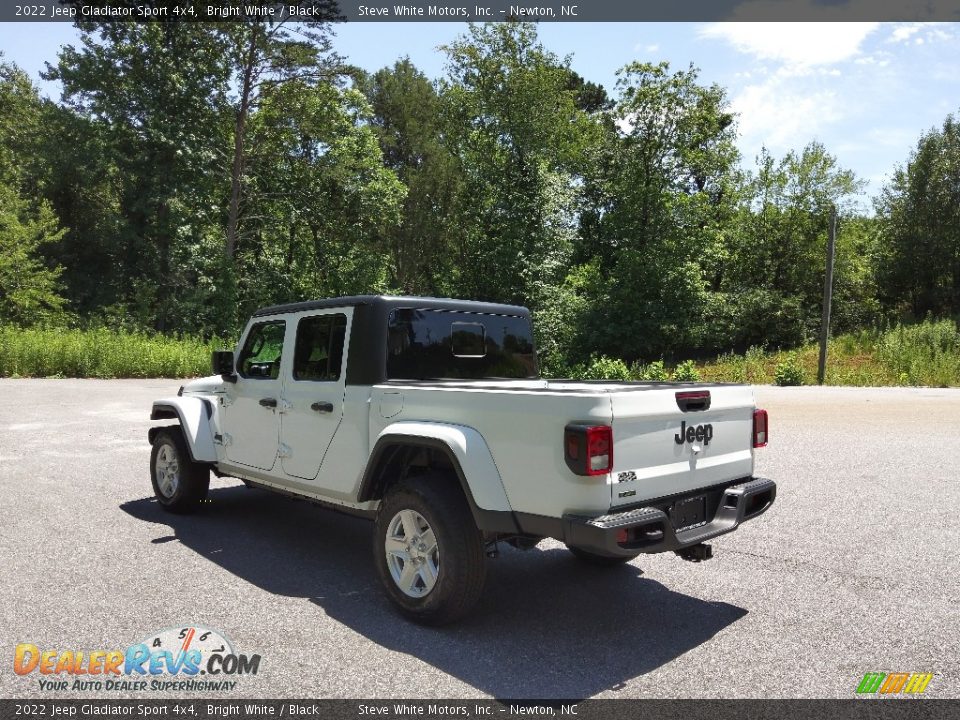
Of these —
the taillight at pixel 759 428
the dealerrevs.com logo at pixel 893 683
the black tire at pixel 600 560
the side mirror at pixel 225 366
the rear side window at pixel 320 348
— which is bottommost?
the black tire at pixel 600 560

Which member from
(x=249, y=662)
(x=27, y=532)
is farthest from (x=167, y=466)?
(x=249, y=662)

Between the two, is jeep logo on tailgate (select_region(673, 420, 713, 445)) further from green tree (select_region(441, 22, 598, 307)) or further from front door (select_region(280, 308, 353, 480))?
green tree (select_region(441, 22, 598, 307))

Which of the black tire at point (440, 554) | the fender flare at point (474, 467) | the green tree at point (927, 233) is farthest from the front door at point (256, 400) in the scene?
the green tree at point (927, 233)

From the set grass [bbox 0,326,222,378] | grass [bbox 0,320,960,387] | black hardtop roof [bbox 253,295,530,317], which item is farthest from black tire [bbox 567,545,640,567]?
grass [bbox 0,326,222,378]

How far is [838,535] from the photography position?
19.6 feet

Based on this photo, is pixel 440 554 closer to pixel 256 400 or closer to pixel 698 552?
pixel 698 552

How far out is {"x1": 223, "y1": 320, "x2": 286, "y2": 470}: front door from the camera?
211 inches

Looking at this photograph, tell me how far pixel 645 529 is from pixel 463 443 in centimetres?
105

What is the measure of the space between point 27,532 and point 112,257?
110ft

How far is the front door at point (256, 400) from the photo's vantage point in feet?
17.6

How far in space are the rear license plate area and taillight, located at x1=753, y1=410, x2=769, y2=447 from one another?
2.65ft

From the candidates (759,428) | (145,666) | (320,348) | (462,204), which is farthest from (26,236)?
(759,428)

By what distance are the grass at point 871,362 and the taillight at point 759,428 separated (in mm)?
20819

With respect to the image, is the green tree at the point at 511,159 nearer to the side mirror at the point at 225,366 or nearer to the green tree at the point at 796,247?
the green tree at the point at 796,247
